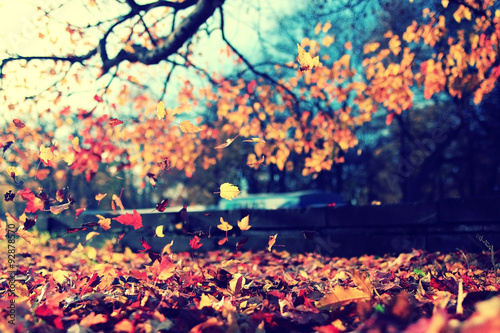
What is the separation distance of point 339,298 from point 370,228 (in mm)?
3222

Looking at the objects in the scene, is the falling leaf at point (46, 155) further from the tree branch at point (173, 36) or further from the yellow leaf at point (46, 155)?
the tree branch at point (173, 36)

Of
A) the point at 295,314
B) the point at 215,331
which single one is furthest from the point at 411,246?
the point at 215,331

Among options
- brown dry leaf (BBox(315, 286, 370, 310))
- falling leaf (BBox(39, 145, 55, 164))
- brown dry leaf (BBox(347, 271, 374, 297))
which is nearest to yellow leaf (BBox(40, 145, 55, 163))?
falling leaf (BBox(39, 145, 55, 164))

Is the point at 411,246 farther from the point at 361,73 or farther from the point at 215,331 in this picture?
the point at 361,73

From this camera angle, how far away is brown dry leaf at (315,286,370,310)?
206 cm

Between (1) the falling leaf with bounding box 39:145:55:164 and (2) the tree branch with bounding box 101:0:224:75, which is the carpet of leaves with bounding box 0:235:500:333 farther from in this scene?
(2) the tree branch with bounding box 101:0:224:75

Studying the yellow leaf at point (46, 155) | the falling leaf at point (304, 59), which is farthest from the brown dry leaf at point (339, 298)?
the yellow leaf at point (46, 155)

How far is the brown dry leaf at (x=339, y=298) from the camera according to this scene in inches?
81.1

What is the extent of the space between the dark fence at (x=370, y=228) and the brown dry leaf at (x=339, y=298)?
183 cm

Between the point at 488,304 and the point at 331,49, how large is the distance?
2077 cm

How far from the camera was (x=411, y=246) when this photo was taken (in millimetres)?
4836

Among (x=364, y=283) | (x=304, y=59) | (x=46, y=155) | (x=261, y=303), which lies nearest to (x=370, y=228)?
(x=304, y=59)

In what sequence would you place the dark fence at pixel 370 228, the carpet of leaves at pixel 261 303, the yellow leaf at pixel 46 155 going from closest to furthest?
1. the carpet of leaves at pixel 261 303
2. the yellow leaf at pixel 46 155
3. the dark fence at pixel 370 228

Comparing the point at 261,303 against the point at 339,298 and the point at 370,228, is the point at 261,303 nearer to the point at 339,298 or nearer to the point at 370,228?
the point at 339,298
